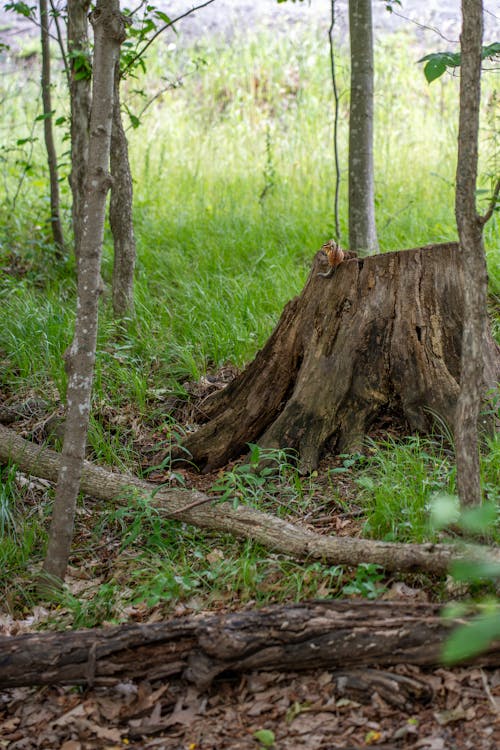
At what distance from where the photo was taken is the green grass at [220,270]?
3.08 m

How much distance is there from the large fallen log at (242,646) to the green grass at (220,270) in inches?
13.1

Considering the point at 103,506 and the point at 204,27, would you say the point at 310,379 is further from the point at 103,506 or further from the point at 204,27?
the point at 204,27

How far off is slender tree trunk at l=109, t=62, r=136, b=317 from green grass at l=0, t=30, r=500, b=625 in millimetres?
177

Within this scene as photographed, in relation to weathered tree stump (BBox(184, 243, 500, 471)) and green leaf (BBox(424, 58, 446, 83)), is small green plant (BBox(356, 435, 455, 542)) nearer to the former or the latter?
weathered tree stump (BBox(184, 243, 500, 471))

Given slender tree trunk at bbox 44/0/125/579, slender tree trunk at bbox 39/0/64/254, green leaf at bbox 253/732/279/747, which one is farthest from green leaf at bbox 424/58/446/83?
slender tree trunk at bbox 39/0/64/254

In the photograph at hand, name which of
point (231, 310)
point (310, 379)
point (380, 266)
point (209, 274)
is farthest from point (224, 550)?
Answer: point (209, 274)

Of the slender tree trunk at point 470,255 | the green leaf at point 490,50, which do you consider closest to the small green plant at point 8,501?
the slender tree trunk at point 470,255

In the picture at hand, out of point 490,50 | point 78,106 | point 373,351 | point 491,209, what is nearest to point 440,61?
point 490,50

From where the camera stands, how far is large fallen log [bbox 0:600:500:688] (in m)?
2.26

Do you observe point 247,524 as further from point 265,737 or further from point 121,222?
point 121,222

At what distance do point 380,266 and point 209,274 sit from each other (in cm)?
234

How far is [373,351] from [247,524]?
1.25m

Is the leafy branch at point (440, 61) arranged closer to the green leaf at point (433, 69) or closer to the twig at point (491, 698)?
the green leaf at point (433, 69)

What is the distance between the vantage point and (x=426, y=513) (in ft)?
9.73
